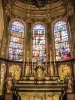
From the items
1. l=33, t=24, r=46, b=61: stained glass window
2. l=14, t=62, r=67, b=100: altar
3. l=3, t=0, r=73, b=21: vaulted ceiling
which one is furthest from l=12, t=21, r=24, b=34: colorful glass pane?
l=14, t=62, r=67, b=100: altar

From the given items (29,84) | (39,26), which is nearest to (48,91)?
(29,84)

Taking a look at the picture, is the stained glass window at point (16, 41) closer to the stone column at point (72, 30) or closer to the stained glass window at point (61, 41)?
the stained glass window at point (61, 41)

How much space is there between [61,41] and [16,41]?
3340mm

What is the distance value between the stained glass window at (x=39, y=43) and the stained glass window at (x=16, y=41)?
100 centimetres

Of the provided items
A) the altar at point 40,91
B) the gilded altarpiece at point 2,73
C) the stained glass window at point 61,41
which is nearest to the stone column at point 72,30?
the stained glass window at point 61,41

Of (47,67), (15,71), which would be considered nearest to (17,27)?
(15,71)

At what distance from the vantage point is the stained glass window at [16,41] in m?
12.1

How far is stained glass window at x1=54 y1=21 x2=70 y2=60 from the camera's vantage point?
Result: 12.1 m

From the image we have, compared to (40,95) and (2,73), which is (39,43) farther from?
(40,95)

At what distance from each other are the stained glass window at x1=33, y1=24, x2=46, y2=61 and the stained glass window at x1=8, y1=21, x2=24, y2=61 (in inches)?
39.3

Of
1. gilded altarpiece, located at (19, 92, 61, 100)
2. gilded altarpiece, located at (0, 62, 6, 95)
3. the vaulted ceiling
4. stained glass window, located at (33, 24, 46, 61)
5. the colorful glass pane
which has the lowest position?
gilded altarpiece, located at (19, 92, 61, 100)

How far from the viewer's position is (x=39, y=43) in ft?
42.7

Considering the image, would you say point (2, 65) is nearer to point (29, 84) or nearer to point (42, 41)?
point (29, 84)

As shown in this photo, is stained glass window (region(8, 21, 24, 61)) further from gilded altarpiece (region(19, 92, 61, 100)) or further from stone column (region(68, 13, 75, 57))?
gilded altarpiece (region(19, 92, 61, 100))
